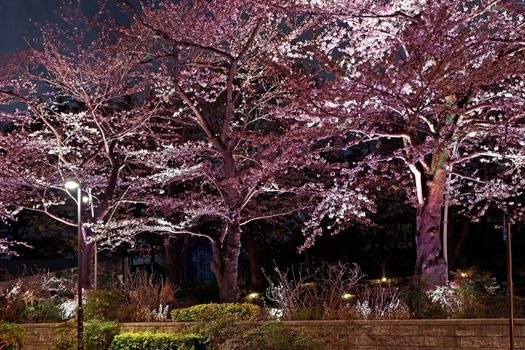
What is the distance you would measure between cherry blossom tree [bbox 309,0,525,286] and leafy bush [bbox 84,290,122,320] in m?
7.11

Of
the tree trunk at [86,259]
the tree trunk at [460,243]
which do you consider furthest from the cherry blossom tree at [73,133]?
the tree trunk at [460,243]

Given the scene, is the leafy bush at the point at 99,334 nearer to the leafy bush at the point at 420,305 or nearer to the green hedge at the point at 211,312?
the green hedge at the point at 211,312

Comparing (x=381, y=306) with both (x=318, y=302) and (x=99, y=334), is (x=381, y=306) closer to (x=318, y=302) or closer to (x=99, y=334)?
(x=318, y=302)

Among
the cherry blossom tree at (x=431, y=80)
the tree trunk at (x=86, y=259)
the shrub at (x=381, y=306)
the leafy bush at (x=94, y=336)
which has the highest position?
the cherry blossom tree at (x=431, y=80)

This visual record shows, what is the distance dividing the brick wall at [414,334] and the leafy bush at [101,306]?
18.1 ft

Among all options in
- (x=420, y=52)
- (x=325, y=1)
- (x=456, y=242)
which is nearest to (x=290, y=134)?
(x=325, y=1)

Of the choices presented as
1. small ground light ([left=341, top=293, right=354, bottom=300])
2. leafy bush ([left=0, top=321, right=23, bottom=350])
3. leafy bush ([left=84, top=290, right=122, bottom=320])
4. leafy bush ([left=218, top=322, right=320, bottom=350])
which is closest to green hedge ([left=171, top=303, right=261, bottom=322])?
leafy bush ([left=84, top=290, right=122, bottom=320])

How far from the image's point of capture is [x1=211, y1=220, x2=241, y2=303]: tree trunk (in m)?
21.1

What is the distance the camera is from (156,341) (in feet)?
→ 49.3

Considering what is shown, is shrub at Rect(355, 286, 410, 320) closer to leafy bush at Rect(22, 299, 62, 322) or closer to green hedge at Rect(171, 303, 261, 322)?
green hedge at Rect(171, 303, 261, 322)

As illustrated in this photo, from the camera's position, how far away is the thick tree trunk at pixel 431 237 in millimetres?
17625

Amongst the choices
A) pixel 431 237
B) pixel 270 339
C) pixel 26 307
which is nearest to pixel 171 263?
pixel 26 307

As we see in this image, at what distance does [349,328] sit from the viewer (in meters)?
13.6

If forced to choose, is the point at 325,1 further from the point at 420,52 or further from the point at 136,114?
the point at 136,114
